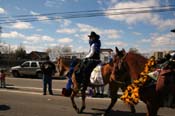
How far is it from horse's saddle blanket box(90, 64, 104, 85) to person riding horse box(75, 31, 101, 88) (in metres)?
0.22

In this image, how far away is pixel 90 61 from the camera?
37.0 ft

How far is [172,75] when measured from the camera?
692cm

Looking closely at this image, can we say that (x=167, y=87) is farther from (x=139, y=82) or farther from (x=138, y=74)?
(x=138, y=74)

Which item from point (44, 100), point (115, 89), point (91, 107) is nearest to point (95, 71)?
point (115, 89)

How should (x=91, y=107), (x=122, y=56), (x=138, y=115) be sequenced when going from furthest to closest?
1. (x=91, y=107)
2. (x=138, y=115)
3. (x=122, y=56)

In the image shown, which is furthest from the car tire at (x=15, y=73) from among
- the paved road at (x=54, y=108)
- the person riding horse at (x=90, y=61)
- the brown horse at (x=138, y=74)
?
the brown horse at (x=138, y=74)

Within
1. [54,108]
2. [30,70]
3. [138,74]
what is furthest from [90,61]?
[30,70]

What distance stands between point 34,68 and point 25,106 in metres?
20.9

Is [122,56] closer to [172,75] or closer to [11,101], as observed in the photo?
[172,75]

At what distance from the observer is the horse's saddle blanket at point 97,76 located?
36.2ft

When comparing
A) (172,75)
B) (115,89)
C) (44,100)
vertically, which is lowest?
(44,100)

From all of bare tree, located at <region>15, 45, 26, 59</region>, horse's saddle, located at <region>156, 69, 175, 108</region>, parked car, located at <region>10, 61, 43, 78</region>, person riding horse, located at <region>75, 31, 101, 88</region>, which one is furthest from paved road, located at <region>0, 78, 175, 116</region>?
bare tree, located at <region>15, 45, 26, 59</region>

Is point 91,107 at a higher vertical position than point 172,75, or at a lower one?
lower

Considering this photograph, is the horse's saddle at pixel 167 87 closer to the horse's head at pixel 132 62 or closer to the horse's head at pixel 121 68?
the horse's head at pixel 132 62
